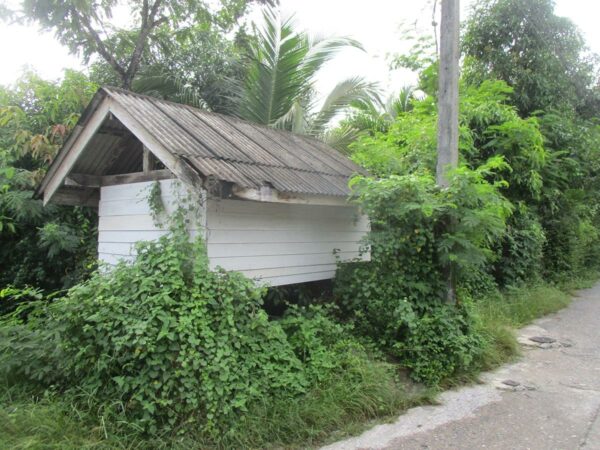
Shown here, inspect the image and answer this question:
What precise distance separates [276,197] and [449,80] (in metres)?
2.95

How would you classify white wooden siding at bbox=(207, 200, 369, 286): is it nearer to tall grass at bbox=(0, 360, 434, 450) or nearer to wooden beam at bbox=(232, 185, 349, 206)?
wooden beam at bbox=(232, 185, 349, 206)

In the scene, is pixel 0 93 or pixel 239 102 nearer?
pixel 0 93

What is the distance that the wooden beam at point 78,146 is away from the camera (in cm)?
542

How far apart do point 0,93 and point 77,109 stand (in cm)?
153

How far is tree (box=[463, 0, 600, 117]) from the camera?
11688 mm

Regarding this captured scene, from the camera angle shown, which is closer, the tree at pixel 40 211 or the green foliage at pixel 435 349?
the green foliage at pixel 435 349

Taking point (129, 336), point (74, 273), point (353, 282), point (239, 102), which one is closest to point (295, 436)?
point (129, 336)

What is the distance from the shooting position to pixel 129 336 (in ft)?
12.1

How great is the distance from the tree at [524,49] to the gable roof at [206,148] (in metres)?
7.13

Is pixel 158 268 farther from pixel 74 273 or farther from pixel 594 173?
pixel 594 173

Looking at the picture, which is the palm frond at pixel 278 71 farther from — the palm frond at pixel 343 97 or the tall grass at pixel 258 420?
the tall grass at pixel 258 420

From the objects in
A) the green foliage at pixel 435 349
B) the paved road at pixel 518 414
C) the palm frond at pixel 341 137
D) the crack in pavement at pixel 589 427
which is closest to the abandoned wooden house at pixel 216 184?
the green foliage at pixel 435 349

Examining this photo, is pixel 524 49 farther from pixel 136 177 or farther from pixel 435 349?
pixel 136 177

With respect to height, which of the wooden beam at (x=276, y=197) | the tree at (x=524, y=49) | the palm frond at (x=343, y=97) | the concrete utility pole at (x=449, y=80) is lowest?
the wooden beam at (x=276, y=197)
